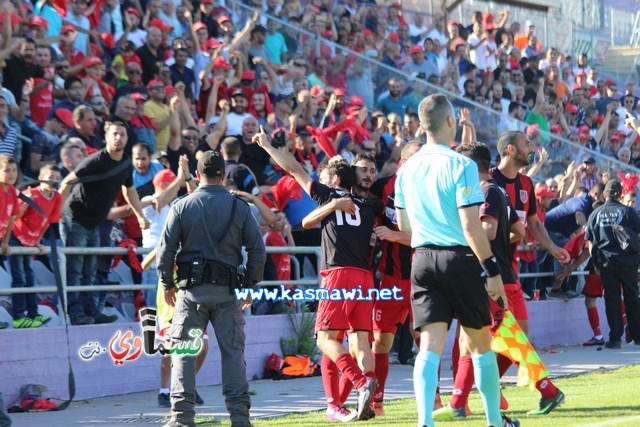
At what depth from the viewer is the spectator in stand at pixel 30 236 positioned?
37.2 feet

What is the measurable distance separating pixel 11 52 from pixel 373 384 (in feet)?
24.8

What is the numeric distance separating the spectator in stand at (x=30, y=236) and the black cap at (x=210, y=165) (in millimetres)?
2953

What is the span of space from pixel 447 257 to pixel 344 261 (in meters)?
2.26

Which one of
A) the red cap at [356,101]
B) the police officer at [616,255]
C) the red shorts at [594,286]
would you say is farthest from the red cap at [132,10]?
the red shorts at [594,286]

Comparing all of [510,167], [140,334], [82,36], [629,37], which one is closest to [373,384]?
[510,167]

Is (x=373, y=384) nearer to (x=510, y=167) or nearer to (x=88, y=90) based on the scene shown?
(x=510, y=167)

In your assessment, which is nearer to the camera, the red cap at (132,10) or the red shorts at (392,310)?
the red shorts at (392,310)

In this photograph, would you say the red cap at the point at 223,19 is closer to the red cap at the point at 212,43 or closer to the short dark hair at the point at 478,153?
the red cap at the point at 212,43

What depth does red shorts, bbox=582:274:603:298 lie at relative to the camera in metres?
17.9

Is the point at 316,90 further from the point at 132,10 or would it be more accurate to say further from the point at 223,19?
the point at 132,10

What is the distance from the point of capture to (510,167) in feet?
34.2

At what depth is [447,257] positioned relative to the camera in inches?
303

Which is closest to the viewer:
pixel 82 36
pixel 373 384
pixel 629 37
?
pixel 373 384

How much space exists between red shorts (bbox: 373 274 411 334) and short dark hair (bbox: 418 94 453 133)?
2.45m
